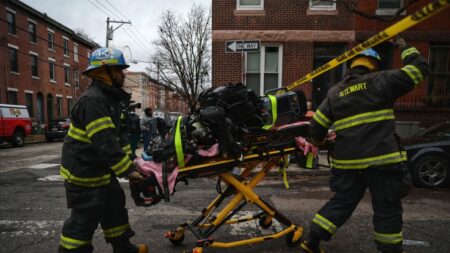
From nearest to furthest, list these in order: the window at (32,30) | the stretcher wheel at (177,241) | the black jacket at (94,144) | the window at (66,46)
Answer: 1. the black jacket at (94,144)
2. the stretcher wheel at (177,241)
3. the window at (32,30)
4. the window at (66,46)

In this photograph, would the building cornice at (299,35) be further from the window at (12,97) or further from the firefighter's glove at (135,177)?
the window at (12,97)

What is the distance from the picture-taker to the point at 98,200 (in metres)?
2.65

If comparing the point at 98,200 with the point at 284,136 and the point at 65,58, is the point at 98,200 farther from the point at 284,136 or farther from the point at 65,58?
the point at 65,58

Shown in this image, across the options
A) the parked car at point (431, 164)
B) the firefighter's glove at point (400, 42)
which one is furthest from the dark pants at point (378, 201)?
the parked car at point (431, 164)

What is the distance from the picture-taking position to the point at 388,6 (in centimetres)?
1071

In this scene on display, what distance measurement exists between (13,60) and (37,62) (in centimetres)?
293

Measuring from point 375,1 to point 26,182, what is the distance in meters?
11.8

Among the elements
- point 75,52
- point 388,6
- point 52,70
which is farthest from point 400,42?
point 75,52

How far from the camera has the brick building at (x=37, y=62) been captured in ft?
76.7

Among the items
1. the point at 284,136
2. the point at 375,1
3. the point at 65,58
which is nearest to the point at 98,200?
the point at 284,136

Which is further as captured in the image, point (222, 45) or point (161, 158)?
point (222, 45)

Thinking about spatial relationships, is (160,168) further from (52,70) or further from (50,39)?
(50,39)

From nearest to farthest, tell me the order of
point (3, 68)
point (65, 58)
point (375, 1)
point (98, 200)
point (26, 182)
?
point (98, 200) < point (26, 182) < point (375, 1) < point (3, 68) < point (65, 58)

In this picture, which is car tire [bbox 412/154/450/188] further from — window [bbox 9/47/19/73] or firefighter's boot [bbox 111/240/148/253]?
window [bbox 9/47/19/73]
